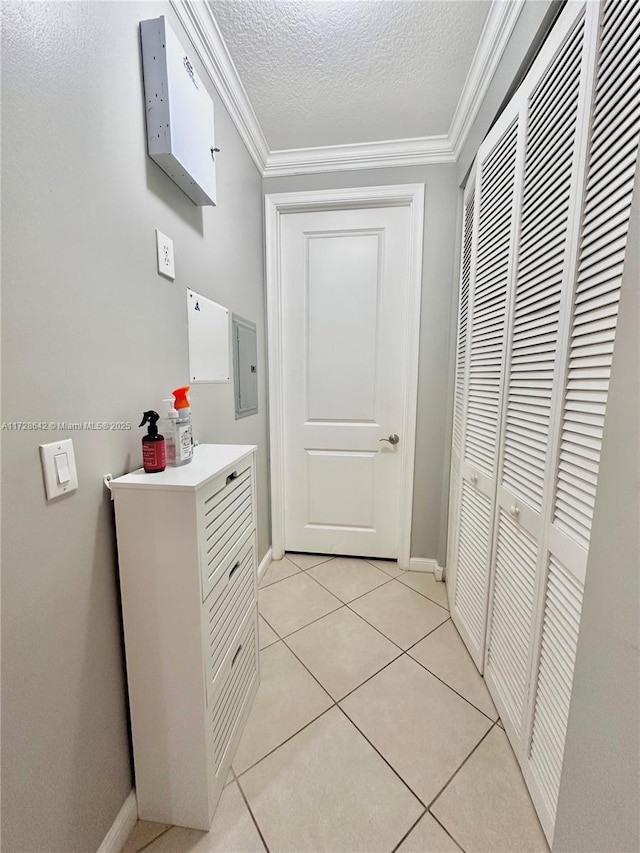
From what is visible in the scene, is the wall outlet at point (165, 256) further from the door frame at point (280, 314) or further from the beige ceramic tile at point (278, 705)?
the beige ceramic tile at point (278, 705)

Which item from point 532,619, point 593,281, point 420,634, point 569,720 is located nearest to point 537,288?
point 593,281

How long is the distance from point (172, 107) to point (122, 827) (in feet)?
6.70

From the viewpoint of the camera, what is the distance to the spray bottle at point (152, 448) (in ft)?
2.99

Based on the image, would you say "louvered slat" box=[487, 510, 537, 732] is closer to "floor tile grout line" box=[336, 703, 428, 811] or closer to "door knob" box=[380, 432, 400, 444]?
"floor tile grout line" box=[336, 703, 428, 811]

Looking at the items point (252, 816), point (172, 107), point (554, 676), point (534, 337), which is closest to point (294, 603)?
point (252, 816)

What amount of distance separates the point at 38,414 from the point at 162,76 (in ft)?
3.36

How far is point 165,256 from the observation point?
1088 mm

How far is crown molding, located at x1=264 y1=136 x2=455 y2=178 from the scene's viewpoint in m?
1.88

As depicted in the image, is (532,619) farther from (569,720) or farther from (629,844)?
(629,844)

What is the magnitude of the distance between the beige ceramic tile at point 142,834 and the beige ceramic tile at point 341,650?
25.6 inches

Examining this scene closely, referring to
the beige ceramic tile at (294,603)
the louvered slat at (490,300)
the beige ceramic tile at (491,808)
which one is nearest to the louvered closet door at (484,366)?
the louvered slat at (490,300)

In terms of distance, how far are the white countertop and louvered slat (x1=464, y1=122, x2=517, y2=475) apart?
3.26 ft

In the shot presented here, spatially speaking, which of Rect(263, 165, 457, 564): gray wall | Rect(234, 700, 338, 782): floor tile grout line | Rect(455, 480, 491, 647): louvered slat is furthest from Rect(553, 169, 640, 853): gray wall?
Rect(263, 165, 457, 564): gray wall

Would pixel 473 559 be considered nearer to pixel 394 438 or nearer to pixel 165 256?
pixel 394 438
